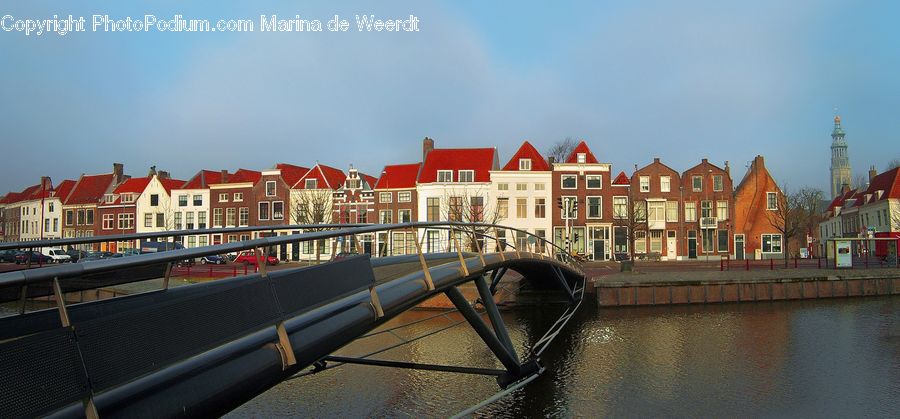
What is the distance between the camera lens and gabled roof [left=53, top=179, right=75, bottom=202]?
73.2m

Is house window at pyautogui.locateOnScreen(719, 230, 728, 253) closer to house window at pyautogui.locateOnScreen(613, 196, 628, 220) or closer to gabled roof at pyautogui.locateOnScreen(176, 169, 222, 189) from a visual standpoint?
house window at pyautogui.locateOnScreen(613, 196, 628, 220)

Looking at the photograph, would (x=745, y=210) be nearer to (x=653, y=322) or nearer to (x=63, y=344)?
(x=653, y=322)

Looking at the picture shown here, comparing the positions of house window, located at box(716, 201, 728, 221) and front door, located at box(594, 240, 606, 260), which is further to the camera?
house window, located at box(716, 201, 728, 221)

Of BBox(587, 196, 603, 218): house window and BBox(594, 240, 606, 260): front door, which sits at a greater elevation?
BBox(587, 196, 603, 218): house window

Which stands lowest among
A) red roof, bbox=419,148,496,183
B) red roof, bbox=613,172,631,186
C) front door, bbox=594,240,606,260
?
front door, bbox=594,240,606,260

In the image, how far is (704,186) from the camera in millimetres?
54312

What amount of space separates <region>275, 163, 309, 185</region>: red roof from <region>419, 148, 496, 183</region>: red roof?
14637 mm

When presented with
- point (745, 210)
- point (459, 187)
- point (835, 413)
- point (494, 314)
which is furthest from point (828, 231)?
point (494, 314)

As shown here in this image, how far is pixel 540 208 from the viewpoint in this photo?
54.2m

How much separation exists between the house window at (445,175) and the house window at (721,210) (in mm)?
24679

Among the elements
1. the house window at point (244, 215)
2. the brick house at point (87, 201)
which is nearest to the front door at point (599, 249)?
the house window at point (244, 215)

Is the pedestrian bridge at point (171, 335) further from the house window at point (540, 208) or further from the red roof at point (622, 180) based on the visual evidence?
the red roof at point (622, 180)

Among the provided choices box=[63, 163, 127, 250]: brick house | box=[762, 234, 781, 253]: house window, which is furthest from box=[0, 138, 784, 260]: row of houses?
box=[63, 163, 127, 250]: brick house

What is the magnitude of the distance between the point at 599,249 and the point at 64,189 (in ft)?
217
